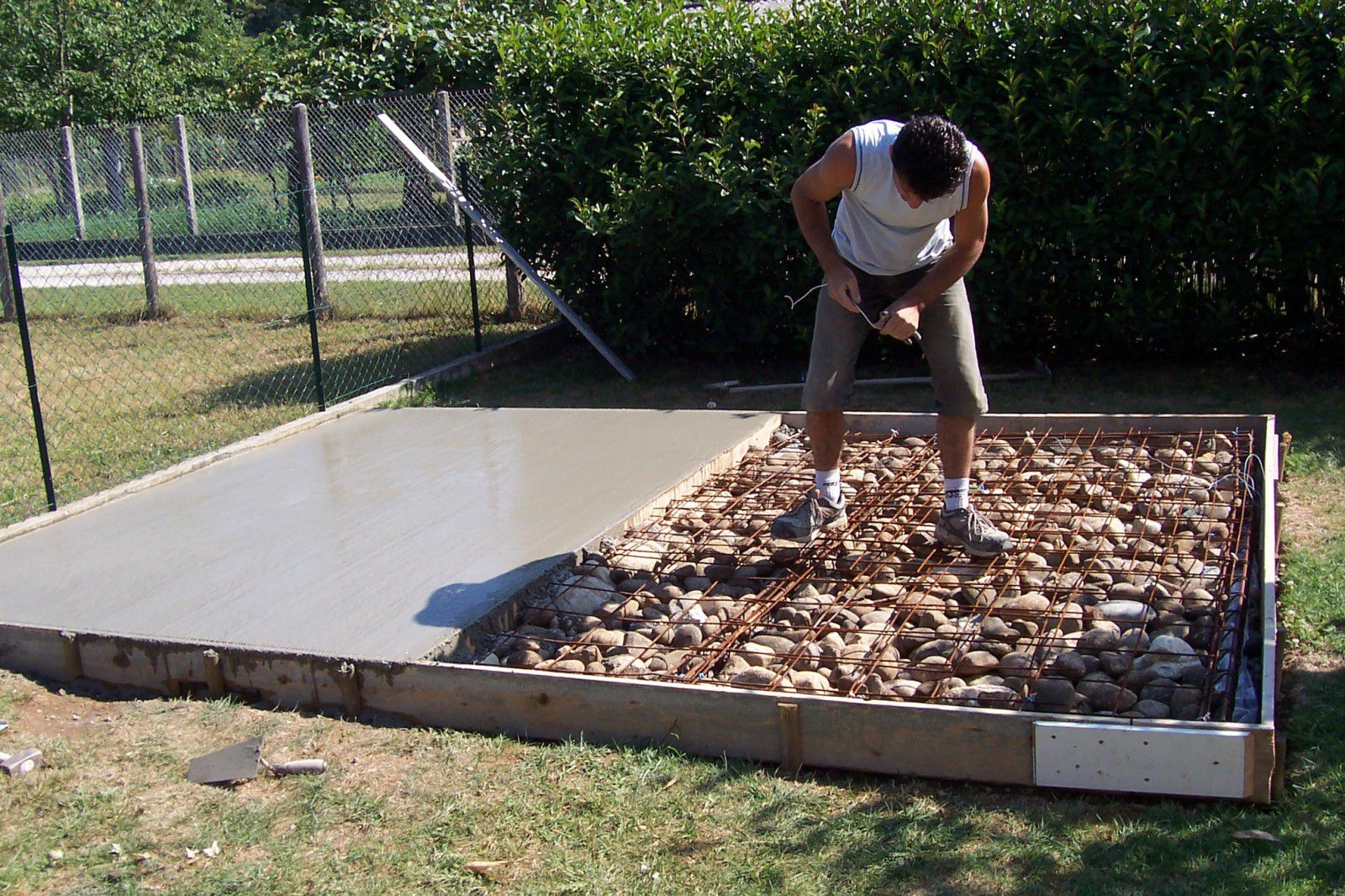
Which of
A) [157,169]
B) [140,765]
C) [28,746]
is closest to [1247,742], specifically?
[140,765]

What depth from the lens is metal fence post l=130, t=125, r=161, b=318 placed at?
491 inches

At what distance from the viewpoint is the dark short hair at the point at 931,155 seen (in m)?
4.14

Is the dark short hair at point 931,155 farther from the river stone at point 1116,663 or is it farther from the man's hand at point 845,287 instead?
the river stone at point 1116,663

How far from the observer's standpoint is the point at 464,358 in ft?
30.7

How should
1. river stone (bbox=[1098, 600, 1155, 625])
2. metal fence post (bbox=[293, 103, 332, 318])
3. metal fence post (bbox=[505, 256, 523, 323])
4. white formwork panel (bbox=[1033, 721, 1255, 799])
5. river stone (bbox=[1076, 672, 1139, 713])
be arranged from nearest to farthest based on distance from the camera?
1. white formwork panel (bbox=[1033, 721, 1255, 799])
2. river stone (bbox=[1076, 672, 1139, 713])
3. river stone (bbox=[1098, 600, 1155, 625])
4. metal fence post (bbox=[505, 256, 523, 323])
5. metal fence post (bbox=[293, 103, 332, 318])

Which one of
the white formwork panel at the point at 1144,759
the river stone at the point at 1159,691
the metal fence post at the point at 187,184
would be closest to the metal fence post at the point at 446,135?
the metal fence post at the point at 187,184

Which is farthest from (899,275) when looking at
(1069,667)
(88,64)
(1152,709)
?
(88,64)

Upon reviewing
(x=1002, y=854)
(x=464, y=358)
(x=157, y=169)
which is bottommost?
(x=1002, y=854)

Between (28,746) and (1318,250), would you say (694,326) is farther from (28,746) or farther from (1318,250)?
(28,746)

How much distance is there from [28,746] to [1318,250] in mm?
7074

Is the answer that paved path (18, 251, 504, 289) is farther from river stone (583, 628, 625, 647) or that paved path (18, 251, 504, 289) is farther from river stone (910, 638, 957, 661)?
→ river stone (910, 638, 957, 661)

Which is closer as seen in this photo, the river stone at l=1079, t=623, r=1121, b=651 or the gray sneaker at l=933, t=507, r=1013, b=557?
the river stone at l=1079, t=623, r=1121, b=651

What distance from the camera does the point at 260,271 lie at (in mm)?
13359

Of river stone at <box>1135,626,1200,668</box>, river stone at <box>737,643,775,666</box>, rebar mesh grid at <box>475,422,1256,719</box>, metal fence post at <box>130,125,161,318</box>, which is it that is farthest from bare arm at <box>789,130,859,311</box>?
metal fence post at <box>130,125,161,318</box>
